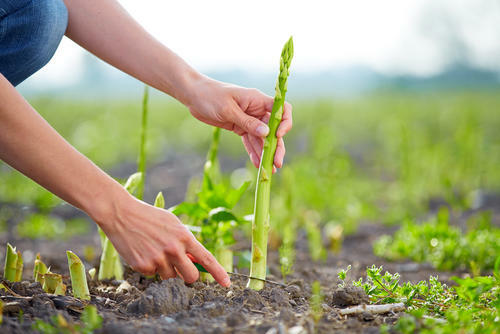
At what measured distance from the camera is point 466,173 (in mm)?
5016

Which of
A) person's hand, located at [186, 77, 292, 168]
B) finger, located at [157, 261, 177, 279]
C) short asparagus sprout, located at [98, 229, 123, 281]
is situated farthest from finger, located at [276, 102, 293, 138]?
short asparagus sprout, located at [98, 229, 123, 281]

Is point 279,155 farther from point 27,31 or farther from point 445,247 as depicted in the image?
point 445,247

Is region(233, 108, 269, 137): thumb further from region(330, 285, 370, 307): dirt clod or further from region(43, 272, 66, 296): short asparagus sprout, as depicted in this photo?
region(43, 272, 66, 296): short asparagus sprout

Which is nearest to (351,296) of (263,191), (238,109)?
(263,191)

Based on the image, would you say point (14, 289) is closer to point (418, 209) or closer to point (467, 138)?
point (418, 209)

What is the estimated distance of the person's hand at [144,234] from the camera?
1567mm

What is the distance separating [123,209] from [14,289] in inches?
25.5

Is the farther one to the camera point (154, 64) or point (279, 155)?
point (154, 64)

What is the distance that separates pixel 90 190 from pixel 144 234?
0.71 ft

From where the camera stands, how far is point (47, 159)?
1.49 m

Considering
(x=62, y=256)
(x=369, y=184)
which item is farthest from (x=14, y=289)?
(x=369, y=184)

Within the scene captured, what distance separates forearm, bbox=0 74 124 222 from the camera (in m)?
1.46

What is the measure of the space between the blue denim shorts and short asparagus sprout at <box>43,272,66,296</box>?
0.91 meters

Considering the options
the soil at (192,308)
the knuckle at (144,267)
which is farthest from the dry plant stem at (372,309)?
the knuckle at (144,267)
